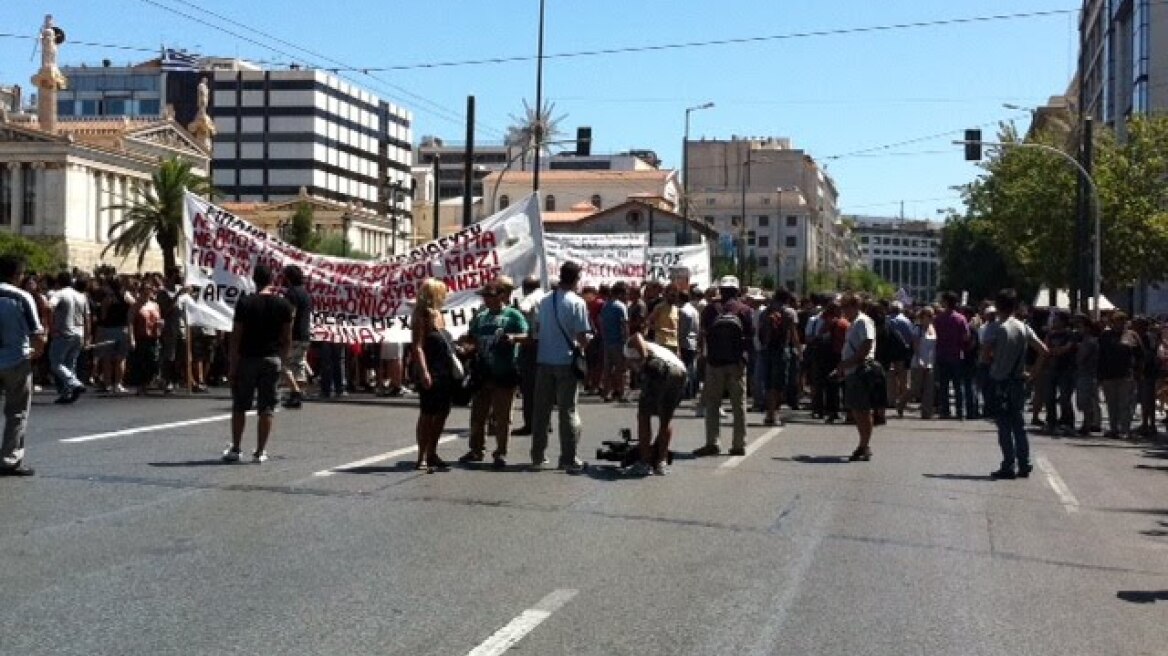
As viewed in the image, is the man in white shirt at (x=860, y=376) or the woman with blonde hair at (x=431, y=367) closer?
the woman with blonde hair at (x=431, y=367)

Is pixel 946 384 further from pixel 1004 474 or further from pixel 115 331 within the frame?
pixel 115 331

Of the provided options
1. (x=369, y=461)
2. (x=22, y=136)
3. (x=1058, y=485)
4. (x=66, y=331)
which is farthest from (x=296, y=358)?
(x=22, y=136)

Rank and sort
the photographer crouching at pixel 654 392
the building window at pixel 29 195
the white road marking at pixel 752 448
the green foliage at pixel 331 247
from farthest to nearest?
the building window at pixel 29 195, the green foliage at pixel 331 247, the white road marking at pixel 752 448, the photographer crouching at pixel 654 392

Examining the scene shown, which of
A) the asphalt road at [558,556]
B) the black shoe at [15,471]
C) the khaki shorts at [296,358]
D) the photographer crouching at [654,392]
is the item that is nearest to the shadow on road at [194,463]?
the asphalt road at [558,556]

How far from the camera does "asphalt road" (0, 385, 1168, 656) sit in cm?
757

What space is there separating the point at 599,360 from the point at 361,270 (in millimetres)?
5000

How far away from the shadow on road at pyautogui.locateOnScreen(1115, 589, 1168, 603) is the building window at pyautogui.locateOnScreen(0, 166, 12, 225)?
302 feet

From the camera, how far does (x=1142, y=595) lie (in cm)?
920

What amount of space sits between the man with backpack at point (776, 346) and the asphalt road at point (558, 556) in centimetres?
448

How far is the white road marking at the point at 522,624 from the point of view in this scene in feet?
23.6

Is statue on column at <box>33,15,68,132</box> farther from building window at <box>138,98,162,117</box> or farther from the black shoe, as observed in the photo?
the black shoe

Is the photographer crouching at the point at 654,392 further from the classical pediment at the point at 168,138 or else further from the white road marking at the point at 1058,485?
the classical pediment at the point at 168,138

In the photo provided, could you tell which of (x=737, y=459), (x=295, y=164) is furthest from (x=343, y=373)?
(x=295, y=164)

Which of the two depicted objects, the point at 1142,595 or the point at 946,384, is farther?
the point at 946,384
